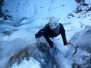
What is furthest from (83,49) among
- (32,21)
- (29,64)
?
(32,21)

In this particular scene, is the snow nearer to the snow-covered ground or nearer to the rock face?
the snow-covered ground

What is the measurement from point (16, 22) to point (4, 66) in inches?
80.1

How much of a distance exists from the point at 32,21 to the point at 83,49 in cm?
206

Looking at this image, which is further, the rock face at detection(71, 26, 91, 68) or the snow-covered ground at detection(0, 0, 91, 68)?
the snow-covered ground at detection(0, 0, 91, 68)

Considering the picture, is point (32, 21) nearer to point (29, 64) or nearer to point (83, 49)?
point (83, 49)

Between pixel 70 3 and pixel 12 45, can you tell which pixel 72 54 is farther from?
pixel 70 3

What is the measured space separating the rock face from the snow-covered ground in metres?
0.15

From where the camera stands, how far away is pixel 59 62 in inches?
223

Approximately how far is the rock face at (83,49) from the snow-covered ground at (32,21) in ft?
0.48

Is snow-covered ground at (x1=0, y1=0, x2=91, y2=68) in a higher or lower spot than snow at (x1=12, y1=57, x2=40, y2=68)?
higher

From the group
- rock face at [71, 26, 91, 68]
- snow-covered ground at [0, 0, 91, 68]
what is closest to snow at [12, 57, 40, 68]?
snow-covered ground at [0, 0, 91, 68]

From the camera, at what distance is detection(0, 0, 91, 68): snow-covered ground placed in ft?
20.2

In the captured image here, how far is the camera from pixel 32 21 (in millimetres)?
7441

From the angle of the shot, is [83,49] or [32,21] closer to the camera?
[83,49]
